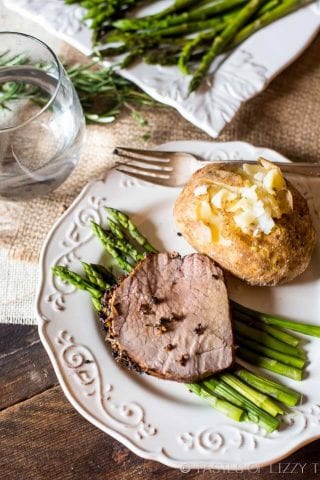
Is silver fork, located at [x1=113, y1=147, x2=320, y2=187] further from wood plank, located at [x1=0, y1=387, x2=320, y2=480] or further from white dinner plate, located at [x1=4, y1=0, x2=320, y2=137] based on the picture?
wood plank, located at [x1=0, y1=387, x2=320, y2=480]

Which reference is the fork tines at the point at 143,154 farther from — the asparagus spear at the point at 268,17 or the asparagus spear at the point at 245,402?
the asparagus spear at the point at 245,402

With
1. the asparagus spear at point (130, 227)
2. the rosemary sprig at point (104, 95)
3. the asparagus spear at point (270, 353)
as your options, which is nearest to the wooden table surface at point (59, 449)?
the asparagus spear at point (270, 353)

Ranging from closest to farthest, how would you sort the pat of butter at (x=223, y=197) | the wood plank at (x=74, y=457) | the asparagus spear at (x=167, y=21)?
1. the wood plank at (x=74, y=457)
2. the pat of butter at (x=223, y=197)
3. the asparagus spear at (x=167, y=21)

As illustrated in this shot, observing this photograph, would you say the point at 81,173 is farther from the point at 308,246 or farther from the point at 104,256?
the point at 308,246

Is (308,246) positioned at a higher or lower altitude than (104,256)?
higher

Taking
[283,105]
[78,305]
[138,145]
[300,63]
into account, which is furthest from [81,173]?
[300,63]
